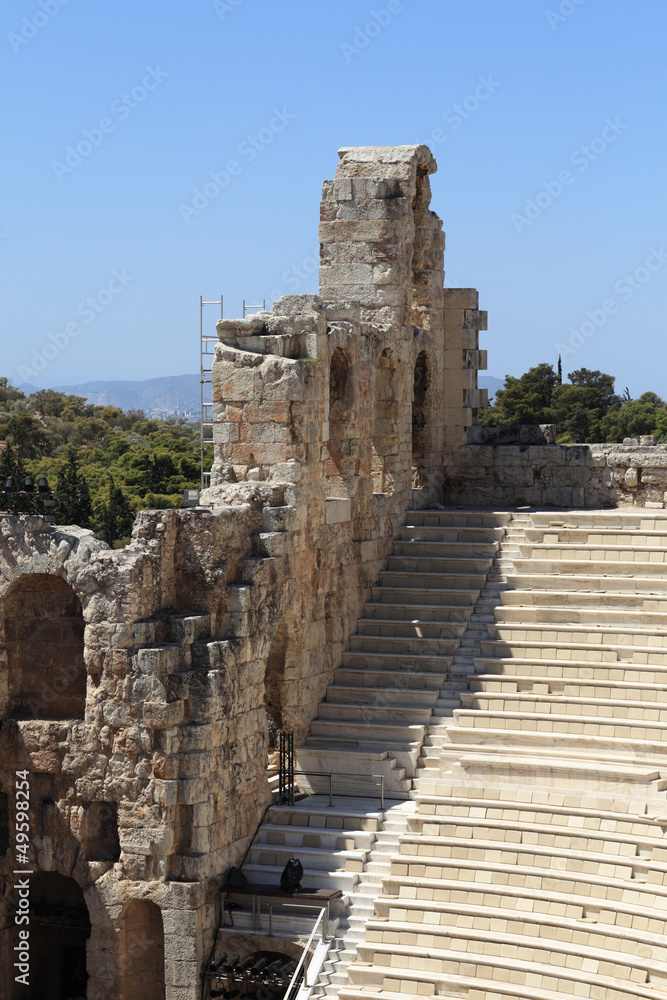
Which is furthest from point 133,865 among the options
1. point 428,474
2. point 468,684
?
point 428,474

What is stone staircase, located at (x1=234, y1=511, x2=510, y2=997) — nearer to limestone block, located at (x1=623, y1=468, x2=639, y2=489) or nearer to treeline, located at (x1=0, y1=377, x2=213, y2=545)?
limestone block, located at (x1=623, y1=468, x2=639, y2=489)

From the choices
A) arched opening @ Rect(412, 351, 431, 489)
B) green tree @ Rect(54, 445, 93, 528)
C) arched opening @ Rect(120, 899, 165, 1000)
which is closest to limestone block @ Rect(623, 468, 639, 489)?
arched opening @ Rect(412, 351, 431, 489)

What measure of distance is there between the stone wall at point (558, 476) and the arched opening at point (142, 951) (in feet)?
30.5

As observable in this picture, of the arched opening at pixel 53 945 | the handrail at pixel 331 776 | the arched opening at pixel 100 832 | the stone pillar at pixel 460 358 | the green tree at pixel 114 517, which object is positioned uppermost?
the stone pillar at pixel 460 358

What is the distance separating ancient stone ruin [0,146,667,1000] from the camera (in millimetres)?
12828

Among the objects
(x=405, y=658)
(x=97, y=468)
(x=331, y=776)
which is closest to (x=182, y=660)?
(x=331, y=776)

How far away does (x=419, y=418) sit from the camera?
67.5 ft

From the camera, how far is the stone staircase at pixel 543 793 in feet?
→ 40.3

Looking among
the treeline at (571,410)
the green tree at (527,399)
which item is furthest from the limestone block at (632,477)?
the green tree at (527,399)

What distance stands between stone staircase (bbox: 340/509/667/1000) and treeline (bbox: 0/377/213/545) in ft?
18.9

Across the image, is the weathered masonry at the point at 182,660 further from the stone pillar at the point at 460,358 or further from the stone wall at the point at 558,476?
the stone pillar at the point at 460,358

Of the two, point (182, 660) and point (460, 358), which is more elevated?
point (460, 358)

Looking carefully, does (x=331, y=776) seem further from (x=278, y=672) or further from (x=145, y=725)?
(x=145, y=725)

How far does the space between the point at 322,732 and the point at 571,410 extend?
32080mm
